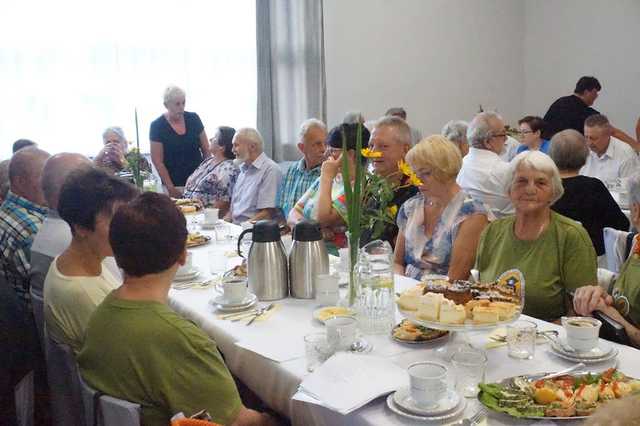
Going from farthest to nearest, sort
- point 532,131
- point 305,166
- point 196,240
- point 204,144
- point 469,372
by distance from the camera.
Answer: point 532,131 → point 204,144 → point 305,166 → point 196,240 → point 469,372

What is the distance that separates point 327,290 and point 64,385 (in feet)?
2.74

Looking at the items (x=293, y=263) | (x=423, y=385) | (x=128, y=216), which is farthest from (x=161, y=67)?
(x=423, y=385)

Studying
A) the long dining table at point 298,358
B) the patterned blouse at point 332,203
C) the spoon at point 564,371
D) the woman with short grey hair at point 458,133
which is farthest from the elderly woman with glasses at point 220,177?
the spoon at point 564,371

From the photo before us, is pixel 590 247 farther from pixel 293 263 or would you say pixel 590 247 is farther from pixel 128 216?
pixel 128 216

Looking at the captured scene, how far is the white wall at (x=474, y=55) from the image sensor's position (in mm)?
6309

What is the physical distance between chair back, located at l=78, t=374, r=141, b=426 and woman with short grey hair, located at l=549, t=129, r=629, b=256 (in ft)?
8.26

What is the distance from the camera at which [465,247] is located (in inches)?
92.7

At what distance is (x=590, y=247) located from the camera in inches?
80.9

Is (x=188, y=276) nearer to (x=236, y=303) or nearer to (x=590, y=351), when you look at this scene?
(x=236, y=303)

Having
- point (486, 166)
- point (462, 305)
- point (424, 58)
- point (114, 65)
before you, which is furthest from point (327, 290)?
point (424, 58)

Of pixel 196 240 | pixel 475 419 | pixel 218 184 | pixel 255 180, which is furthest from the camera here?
pixel 218 184

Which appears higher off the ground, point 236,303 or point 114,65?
point 114,65

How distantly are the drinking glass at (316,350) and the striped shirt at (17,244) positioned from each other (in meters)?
1.47

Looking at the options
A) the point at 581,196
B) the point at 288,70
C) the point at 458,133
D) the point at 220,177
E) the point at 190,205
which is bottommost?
the point at 190,205
